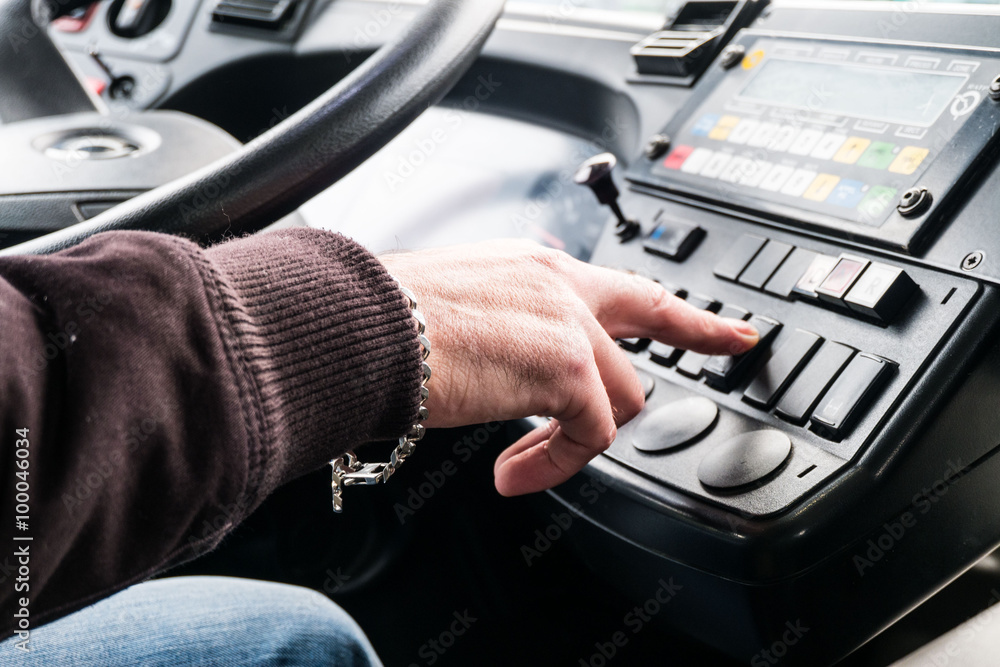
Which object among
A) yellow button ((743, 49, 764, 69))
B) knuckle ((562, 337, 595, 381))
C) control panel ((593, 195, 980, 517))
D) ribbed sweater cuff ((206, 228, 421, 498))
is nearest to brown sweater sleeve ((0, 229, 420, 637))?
ribbed sweater cuff ((206, 228, 421, 498))

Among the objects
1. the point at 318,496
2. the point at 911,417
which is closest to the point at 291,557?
the point at 318,496

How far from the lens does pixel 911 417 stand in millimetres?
543

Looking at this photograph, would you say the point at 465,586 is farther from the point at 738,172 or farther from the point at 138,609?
the point at 738,172

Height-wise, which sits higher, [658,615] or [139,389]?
[139,389]

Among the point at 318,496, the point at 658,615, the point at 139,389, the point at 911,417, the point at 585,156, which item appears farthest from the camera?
the point at 585,156

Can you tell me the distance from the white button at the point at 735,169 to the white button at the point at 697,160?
3 cm

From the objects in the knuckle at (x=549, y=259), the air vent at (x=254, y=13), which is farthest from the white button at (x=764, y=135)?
the air vent at (x=254, y=13)

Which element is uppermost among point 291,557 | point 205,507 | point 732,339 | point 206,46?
point 732,339

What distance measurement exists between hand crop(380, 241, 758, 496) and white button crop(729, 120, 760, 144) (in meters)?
0.20

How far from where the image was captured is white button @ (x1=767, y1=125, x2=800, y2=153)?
0.73 m

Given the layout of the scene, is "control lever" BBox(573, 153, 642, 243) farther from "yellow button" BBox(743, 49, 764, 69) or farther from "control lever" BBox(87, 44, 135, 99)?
"control lever" BBox(87, 44, 135, 99)

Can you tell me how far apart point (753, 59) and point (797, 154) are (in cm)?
14

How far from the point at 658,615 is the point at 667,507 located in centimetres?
14

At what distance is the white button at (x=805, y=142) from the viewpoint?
71 cm
